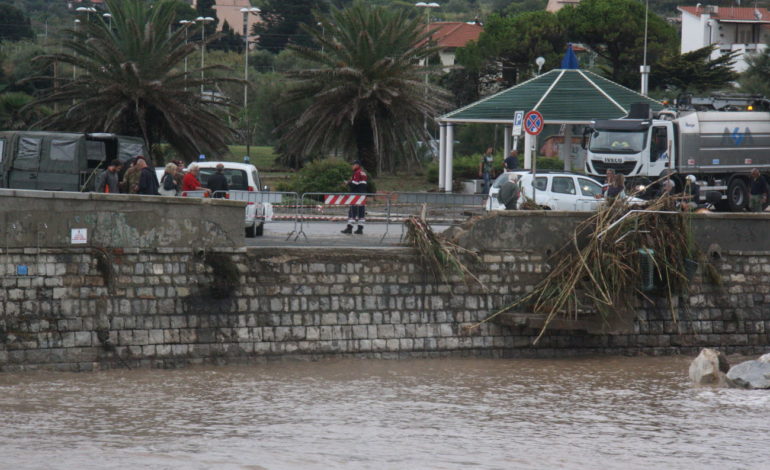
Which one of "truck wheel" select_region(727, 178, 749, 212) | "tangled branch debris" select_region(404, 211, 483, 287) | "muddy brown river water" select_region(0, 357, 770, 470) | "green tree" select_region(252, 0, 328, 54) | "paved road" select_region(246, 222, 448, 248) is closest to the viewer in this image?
"muddy brown river water" select_region(0, 357, 770, 470)

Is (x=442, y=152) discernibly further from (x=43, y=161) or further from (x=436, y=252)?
(x=436, y=252)

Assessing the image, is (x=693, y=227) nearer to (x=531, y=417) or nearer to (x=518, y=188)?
(x=518, y=188)

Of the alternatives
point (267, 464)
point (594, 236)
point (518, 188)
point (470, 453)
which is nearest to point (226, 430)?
point (267, 464)

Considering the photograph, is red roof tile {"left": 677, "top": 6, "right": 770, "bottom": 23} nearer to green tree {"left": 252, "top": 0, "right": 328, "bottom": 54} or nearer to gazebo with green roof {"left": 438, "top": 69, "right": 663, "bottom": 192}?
green tree {"left": 252, "top": 0, "right": 328, "bottom": 54}

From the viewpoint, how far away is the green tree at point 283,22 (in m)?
102

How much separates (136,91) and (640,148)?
13527 millimetres

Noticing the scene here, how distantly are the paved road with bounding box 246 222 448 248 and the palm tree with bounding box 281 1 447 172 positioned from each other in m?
11.2

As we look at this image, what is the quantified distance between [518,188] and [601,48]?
42843 mm

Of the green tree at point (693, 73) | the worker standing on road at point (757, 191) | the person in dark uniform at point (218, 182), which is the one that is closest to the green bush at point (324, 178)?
the worker standing on road at point (757, 191)

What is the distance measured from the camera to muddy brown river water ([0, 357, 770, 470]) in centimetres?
1309

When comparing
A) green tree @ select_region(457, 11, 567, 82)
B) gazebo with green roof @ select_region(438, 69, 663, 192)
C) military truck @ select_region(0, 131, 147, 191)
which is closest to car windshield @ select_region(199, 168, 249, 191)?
military truck @ select_region(0, 131, 147, 191)

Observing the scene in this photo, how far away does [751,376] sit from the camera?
57.4ft

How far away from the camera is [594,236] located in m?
18.9

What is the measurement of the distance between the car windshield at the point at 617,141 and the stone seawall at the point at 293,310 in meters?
8.82
